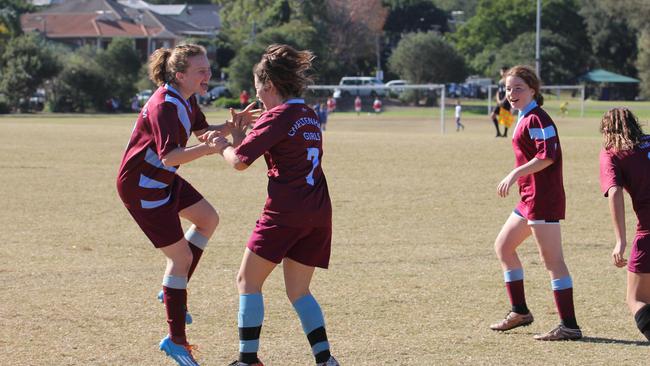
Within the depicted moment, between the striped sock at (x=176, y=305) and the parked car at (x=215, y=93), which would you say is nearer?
the striped sock at (x=176, y=305)

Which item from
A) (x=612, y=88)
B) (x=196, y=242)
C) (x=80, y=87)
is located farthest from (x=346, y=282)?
(x=612, y=88)

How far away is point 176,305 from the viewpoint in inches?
258

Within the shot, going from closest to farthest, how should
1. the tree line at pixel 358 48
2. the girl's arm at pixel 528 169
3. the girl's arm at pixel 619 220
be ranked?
1. the girl's arm at pixel 619 220
2. the girl's arm at pixel 528 169
3. the tree line at pixel 358 48

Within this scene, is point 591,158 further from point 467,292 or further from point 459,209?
point 467,292

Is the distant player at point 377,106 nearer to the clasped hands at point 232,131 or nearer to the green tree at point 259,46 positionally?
the green tree at point 259,46

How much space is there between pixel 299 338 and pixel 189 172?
1502 cm

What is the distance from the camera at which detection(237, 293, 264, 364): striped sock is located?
6031 mm

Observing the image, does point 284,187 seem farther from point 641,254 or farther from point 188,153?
point 641,254

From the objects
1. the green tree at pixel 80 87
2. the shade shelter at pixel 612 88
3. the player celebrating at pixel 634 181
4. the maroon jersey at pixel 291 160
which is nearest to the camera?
the maroon jersey at pixel 291 160

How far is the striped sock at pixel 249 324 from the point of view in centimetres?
603

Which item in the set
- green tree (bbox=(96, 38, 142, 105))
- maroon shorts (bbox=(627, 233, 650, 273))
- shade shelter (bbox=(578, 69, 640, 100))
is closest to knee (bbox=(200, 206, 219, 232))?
maroon shorts (bbox=(627, 233, 650, 273))

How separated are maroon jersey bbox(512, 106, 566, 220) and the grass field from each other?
3.13 ft

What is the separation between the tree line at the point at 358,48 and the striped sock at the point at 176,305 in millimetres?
68803

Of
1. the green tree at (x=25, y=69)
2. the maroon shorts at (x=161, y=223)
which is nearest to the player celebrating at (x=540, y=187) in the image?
the maroon shorts at (x=161, y=223)
